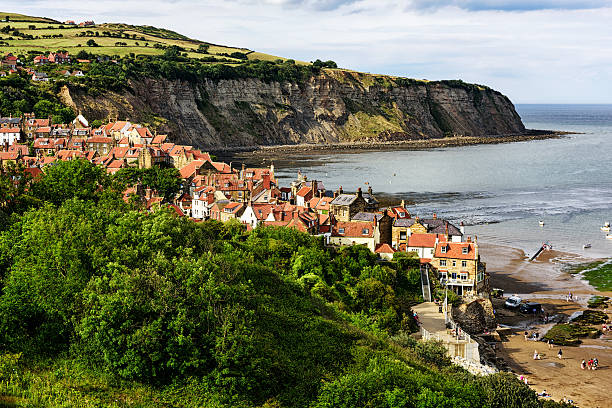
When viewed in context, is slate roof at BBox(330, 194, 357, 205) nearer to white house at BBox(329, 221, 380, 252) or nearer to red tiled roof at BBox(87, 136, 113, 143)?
white house at BBox(329, 221, 380, 252)

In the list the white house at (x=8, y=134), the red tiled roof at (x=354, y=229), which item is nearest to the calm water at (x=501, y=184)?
the red tiled roof at (x=354, y=229)

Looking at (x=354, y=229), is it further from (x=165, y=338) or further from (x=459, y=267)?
(x=165, y=338)

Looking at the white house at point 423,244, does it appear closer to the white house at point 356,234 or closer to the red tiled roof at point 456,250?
the red tiled roof at point 456,250

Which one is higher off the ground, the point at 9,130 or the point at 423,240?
the point at 9,130

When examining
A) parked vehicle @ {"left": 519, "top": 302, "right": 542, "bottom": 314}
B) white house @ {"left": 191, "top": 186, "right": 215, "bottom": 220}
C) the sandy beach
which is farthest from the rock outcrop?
white house @ {"left": 191, "top": 186, "right": 215, "bottom": 220}

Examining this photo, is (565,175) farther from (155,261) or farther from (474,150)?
(155,261)

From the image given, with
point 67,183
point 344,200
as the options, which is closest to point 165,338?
point 67,183
